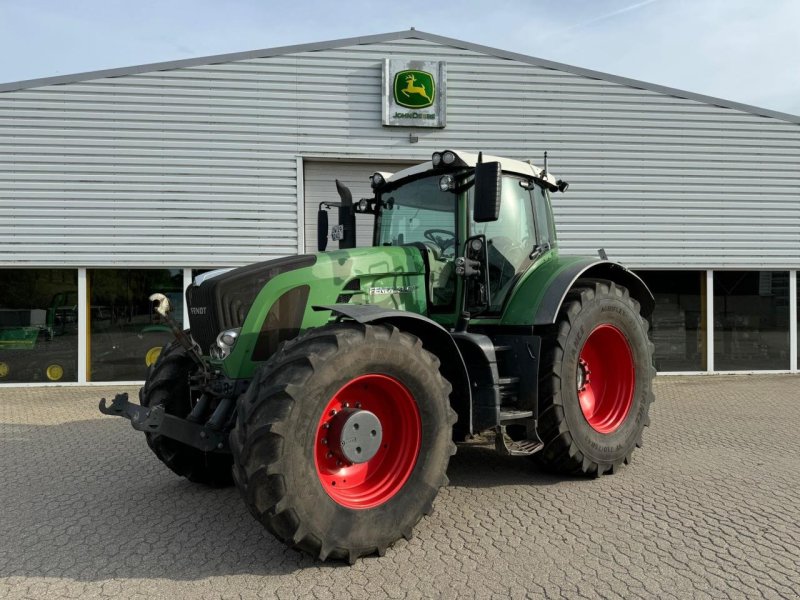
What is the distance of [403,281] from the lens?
4.23 m

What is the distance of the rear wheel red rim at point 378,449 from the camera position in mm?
3240

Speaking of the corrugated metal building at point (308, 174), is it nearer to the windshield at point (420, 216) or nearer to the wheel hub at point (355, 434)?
the windshield at point (420, 216)

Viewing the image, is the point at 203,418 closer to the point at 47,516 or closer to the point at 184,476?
the point at 184,476

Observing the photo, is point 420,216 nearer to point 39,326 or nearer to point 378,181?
point 378,181

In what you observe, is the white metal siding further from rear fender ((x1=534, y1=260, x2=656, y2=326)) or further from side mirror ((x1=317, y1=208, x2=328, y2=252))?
rear fender ((x1=534, y1=260, x2=656, y2=326))

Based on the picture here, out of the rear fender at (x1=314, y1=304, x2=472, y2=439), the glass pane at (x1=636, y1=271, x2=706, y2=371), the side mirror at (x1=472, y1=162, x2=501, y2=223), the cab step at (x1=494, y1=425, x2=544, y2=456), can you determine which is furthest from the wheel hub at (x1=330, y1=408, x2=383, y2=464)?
the glass pane at (x1=636, y1=271, x2=706, y2=371)

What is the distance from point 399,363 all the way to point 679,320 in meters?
8.94

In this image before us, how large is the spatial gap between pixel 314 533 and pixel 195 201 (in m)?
7.65

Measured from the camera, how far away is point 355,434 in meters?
3.21

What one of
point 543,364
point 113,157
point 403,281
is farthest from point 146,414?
point 113,157

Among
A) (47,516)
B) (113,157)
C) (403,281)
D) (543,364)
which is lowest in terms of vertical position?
(47,516)

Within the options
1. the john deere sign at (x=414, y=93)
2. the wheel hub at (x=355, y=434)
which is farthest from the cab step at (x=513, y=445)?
the john deere sign at (x=414, y=93)

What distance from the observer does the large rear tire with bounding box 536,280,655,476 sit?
14.4 ft

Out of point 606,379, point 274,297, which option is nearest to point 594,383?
point 606,379
